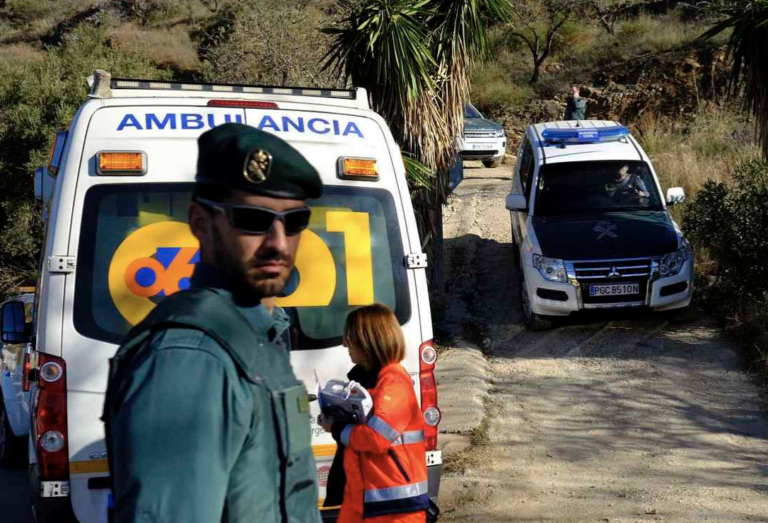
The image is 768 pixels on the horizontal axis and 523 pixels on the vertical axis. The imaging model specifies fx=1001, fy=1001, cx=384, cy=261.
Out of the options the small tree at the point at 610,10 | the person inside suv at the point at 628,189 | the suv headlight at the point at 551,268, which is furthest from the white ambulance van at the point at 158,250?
the small tree at the point at 610,10

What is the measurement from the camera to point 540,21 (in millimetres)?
33281

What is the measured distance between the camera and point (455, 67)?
455 inches

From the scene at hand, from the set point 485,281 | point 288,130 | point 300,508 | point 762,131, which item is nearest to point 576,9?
point 485,281

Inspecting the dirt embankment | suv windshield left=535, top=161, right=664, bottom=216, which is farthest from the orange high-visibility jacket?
the dirt embankment

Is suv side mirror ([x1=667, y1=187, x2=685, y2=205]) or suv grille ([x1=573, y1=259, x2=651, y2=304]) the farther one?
suv side mirror ([x1=667, y1=187, x2=685, y2=205])

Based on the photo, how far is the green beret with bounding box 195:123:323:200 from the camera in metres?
2.01

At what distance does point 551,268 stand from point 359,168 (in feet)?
21.0

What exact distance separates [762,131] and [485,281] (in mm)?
4851

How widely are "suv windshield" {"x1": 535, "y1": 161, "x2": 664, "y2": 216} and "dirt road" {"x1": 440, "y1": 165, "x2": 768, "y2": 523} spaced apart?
141cm

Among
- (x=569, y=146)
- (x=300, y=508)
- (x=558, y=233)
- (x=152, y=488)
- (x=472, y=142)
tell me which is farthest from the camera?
(x=472, y=142)

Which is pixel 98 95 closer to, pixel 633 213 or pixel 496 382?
pixel 496 382

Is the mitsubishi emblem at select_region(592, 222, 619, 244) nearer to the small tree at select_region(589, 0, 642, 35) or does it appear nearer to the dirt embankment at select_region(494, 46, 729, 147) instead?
the dirt embankment at select_region(494, 46, 729, 147)

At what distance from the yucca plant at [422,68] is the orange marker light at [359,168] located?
5287mm

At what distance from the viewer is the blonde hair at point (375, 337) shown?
412cm
